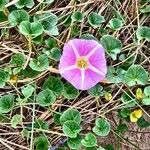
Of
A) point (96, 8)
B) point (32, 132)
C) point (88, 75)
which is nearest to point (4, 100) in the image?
point (32, 132)

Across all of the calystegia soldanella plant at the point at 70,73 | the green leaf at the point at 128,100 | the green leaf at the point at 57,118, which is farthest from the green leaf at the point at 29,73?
the green leaf at the point at 128,100

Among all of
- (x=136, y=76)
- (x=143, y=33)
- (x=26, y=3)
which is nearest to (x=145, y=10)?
(x=143, y=33)

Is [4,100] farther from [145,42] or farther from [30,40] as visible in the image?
[145,42]

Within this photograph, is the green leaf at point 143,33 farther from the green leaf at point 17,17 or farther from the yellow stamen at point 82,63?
the green leaf at point 17,17

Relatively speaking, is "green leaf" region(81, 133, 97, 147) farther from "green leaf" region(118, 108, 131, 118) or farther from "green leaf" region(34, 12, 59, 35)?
"green leaf" region(34, 12, 59, 35)

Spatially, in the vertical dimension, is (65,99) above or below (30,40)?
below

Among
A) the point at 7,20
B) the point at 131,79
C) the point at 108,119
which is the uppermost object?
the point at 7,20

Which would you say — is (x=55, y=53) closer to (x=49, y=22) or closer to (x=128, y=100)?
(x=49, y=22)
